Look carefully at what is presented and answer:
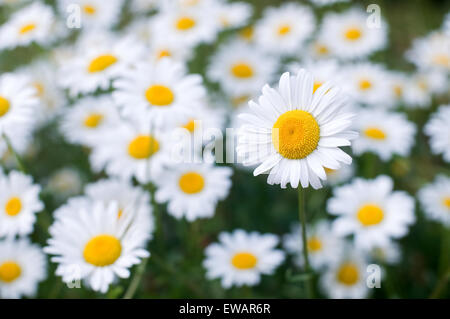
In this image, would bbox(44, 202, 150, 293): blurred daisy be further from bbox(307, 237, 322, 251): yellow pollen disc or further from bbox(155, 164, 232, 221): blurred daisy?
bbox(307, 237, 322, 251): yellow pollen disc

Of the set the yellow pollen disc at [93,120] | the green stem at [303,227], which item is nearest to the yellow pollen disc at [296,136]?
the green stem at [303,227]

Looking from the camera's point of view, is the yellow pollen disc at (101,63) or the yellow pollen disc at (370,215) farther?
the yellow pollen disc at (101,63)

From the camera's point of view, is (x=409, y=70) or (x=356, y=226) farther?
(x=409, y=70)

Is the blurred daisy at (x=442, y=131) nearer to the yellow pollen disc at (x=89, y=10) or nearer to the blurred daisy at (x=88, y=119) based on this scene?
the blurred daisy at (x=88, y=119)

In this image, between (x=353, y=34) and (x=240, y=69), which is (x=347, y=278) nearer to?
(x=240, y=69)

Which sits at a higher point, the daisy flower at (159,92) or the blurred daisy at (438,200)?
the daisy flower at (159,92)

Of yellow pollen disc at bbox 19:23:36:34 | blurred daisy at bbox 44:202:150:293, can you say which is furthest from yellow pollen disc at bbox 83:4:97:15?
blurred daisy at bbox 44:202:150:293
